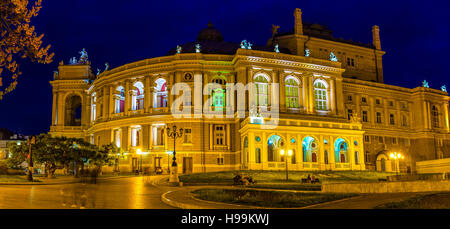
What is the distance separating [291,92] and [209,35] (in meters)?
22.4

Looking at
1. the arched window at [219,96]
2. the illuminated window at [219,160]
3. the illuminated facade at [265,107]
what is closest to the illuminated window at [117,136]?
the illuminated facade at [265,107]

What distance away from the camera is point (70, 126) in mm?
77125

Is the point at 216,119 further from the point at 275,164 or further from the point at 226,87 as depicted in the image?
the point at 275,164

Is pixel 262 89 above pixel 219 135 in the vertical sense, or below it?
above

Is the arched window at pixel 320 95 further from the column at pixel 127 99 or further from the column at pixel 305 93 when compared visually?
the column at pixel 127 99

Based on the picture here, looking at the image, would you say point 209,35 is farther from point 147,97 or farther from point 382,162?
point 382,162

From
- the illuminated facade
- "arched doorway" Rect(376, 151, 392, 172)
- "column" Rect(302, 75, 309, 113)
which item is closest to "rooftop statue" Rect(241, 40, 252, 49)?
the illuminated facade

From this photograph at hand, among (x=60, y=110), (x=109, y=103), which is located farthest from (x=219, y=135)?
(x=60, y=110)

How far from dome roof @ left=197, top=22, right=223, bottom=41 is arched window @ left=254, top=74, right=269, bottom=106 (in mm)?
19627

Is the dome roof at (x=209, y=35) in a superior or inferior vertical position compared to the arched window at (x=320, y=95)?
→ superior

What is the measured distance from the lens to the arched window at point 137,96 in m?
65.9

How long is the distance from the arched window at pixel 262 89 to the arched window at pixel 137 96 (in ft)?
64.0

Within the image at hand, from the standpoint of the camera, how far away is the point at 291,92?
203 ft
